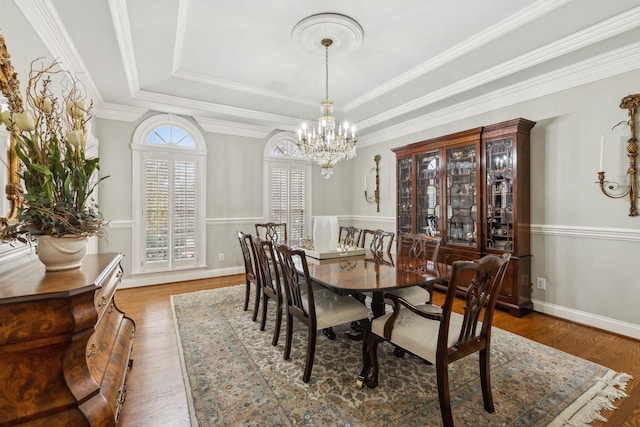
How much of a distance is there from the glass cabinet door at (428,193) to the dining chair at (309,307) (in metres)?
2.42

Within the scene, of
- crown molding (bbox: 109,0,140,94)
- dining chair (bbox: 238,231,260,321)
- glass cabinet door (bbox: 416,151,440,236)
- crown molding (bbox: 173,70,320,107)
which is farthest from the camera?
glass cabinet door (bbox: 416,151,440,236)

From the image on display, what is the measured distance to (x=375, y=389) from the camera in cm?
198

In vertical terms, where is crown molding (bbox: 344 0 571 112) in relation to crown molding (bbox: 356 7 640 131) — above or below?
above

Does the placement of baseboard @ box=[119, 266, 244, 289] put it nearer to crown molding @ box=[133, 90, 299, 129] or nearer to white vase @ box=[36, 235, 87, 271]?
crown molding @ box=[133, 90, 299, 129]

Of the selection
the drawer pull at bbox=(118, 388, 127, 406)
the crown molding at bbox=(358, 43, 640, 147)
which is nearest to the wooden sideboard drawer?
the drawer pull at bbox=(118, 388, 127, 406)

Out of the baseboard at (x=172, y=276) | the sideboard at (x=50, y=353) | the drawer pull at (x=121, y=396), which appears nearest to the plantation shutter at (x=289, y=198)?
the baseboard at (x=172, y=276)

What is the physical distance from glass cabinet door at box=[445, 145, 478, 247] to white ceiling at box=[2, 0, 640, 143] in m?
0.76

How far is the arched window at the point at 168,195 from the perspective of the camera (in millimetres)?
4438

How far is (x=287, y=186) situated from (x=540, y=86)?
4.03 m

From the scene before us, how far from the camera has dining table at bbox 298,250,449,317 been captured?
6.36 ft

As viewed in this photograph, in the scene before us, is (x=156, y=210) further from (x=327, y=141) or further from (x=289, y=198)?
(x=327, y=141)

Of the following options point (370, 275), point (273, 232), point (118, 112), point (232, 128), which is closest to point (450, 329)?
point (370, 275)

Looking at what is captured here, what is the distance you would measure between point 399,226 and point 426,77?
2.30 meters

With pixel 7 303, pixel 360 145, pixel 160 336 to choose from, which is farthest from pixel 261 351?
pixel 360 145
